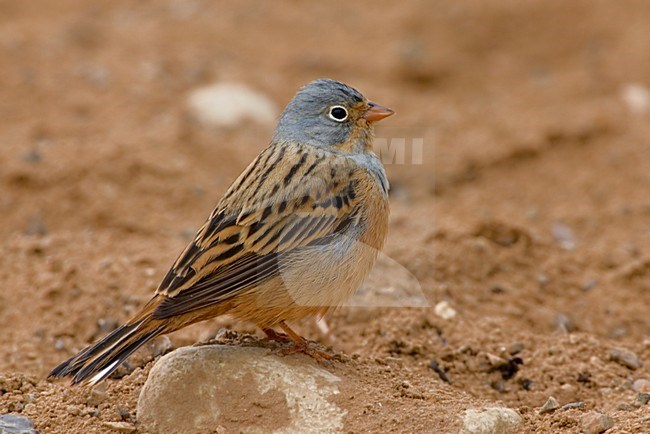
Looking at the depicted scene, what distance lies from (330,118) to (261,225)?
123 cm

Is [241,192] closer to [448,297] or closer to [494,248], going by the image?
[448,297]

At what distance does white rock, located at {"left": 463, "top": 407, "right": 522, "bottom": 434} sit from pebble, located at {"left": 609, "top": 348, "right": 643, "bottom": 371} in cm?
134

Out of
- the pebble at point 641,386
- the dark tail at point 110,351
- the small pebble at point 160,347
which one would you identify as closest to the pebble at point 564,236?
the pebble at point 641,386

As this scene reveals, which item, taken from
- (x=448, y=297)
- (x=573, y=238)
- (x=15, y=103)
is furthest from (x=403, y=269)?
(x=15, y=103)

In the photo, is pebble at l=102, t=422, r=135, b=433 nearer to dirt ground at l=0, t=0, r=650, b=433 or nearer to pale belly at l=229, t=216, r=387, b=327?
dirt ground at l=0, t=0, r=650, b=433

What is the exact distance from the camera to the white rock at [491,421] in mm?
5328

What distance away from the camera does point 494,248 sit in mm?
8453

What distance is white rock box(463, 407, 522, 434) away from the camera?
17.5 feet

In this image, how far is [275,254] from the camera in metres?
5.82

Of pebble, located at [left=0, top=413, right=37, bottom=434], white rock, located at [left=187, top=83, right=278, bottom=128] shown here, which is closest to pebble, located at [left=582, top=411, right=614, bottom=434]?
pebble, located at [left=0, top=413, right=37, bottom=434]

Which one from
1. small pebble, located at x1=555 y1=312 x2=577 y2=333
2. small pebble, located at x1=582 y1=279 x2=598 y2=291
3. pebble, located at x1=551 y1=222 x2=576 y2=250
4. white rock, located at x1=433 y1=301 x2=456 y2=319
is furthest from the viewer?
pebble, located at x1=551 y1=222 x2=576 y2=250

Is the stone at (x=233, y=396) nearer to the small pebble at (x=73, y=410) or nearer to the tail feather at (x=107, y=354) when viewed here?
the tail feather at (x=107, y=354)

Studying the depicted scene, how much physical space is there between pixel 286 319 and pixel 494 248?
3.05m

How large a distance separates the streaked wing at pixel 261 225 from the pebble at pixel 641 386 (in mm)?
2052
